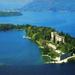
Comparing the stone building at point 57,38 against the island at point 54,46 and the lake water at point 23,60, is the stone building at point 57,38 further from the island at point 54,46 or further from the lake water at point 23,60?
the lake water at point 23,60

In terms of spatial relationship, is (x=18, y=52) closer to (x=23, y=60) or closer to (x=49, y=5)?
(x=23, y=60)

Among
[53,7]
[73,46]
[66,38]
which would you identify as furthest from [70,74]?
[53,7]

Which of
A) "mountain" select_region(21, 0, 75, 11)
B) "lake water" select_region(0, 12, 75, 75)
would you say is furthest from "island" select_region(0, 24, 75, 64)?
"mountain" select_region(21, 0, 75, 11)

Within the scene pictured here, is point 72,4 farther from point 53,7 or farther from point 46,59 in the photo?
point 46,59

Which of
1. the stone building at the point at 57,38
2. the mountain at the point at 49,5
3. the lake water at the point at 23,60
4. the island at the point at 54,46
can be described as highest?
the mountain at the point at 49,5

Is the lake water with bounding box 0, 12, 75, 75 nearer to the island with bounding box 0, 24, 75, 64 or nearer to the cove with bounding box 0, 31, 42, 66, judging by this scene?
the cove with bounding box 0, 31, 42, 66

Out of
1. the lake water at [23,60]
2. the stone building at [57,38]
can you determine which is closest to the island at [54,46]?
the stone building at [57,38]
